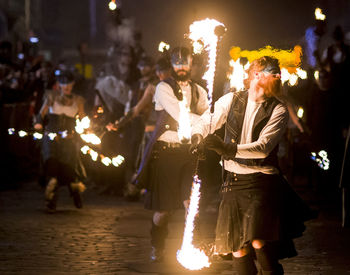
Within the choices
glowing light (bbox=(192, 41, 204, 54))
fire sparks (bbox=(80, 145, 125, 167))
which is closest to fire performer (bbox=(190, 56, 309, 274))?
glowing light (bbox=(192, 41, 204, 54))

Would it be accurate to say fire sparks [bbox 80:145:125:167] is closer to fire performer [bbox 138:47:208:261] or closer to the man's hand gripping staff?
fire performer [bbox 138:47:208:261]

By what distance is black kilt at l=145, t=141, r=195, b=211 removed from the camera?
8.84 m

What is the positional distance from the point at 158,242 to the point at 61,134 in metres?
4.56

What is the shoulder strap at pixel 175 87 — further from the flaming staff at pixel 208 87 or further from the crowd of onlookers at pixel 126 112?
the crowd of onlookers at pixel 126 112

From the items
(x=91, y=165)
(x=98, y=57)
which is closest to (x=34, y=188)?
(x=91, y=165)

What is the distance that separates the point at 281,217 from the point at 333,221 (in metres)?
5.56

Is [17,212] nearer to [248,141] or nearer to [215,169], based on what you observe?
[215,169]

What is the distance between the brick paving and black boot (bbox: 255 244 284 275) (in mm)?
1724

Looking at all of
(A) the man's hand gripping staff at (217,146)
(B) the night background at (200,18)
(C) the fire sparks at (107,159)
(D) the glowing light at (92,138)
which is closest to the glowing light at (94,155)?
(C) the fire sparks at (107,159)

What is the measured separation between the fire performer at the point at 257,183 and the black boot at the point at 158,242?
2123 mm

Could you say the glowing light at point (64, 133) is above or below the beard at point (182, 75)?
below

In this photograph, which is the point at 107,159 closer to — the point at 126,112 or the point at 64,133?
the point at 64,133

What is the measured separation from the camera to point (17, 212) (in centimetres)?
1274

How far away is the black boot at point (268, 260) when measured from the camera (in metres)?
6.73
